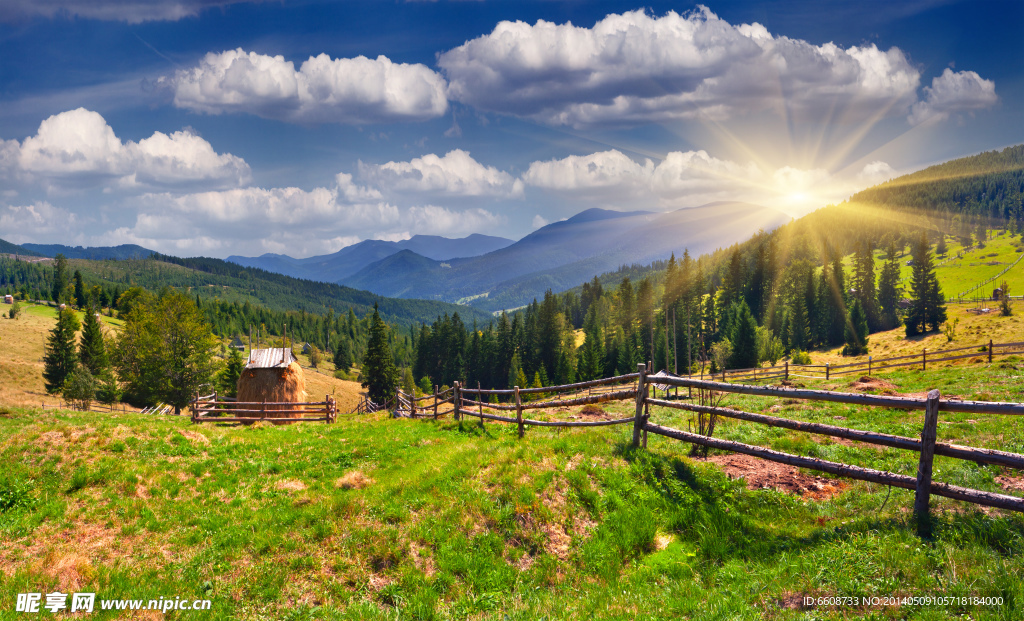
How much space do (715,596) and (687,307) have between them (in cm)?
9919

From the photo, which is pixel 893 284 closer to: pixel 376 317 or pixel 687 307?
pixel 687 307

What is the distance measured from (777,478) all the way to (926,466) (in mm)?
2743

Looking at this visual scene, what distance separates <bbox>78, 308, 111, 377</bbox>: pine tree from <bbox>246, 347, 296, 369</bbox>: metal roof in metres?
54.6

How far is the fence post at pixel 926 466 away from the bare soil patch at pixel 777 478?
1.61 metres

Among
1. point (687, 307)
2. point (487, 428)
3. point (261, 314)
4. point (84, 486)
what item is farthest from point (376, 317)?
point (261, 314)

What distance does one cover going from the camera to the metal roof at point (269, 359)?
32906mm

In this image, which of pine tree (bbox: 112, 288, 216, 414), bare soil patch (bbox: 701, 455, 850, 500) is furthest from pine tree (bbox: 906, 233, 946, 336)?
pine tree (bbox: 112, 288, 216, 414)

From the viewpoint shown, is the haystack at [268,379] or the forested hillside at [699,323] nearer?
the haystack at [268,379]

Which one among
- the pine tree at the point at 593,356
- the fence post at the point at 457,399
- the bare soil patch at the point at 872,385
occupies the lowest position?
the pine tree at the point at 593,356

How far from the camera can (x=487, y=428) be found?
1709 cm

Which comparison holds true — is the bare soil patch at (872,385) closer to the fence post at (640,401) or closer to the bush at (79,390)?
the fence post at (640,401)

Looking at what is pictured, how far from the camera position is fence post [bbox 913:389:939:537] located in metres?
6.40

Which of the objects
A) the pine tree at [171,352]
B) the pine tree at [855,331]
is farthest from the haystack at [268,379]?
the pine tree at [855,331]

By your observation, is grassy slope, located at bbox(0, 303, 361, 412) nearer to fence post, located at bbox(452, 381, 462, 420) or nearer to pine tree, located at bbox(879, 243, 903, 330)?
fence post, located at bbox(452, 381, 462, 420)
